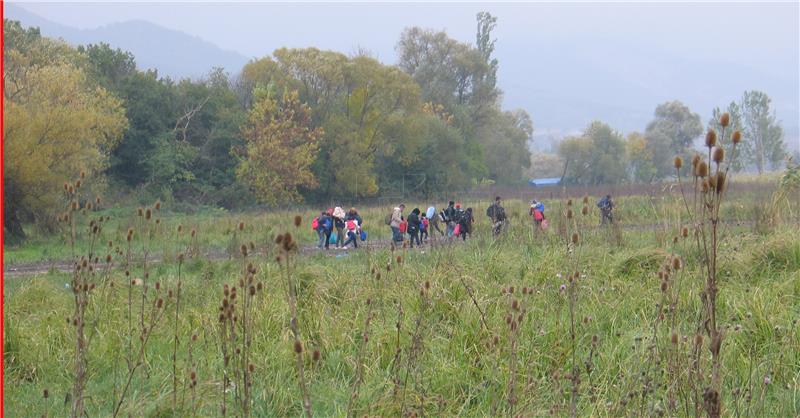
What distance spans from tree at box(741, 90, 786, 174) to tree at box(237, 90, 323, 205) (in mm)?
64997

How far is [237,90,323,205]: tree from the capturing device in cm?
3878

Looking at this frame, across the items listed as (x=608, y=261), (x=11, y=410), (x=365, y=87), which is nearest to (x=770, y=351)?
(x=608, y=261)

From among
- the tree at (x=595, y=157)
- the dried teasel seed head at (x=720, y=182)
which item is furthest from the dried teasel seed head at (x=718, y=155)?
the tree at (x=595, y=157)

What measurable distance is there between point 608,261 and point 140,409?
635 cm

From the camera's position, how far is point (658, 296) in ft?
26.2

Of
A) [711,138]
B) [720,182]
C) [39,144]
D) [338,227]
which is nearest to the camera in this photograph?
[720,182]

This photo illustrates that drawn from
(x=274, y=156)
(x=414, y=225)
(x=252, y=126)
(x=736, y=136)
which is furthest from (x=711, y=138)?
(x=252, y=126)

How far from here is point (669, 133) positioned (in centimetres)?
8625

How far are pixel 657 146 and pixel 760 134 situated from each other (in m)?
14.3

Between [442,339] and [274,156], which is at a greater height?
[274,156]

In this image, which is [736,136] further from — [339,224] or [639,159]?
[639,159]

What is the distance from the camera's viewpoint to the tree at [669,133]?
278ft

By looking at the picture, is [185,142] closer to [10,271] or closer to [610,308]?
[10,271]

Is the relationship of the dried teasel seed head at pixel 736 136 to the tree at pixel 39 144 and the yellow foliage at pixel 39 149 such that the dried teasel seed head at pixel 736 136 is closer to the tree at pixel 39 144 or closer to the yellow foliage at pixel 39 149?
the tree at pixel 39 144
